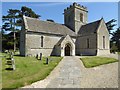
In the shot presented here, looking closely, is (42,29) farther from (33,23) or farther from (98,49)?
(98,49)

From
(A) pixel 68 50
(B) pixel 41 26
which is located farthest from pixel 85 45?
(B) pixel 41 26

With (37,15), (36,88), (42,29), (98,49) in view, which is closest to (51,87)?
(36,88)

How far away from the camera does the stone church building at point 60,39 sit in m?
24.7

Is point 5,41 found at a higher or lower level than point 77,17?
lower

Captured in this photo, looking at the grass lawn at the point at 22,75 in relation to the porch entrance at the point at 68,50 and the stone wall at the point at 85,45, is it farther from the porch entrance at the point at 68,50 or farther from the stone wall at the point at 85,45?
the stone wall at the point at 85,45

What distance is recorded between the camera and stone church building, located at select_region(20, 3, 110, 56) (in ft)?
81.0

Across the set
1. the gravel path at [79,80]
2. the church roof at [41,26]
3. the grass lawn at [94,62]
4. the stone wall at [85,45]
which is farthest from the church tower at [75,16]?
the gravel path at [79,80]

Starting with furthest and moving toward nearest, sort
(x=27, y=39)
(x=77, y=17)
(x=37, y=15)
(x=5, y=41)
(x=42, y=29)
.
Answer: (x=37, y=15) < (x=5, y=41) < (x=77, y=17) < (x=42, y=29) < (x=27, y=39)

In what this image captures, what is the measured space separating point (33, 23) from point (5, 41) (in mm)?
22313

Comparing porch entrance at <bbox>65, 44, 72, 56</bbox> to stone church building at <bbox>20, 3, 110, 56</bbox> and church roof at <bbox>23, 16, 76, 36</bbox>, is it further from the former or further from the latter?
church roof at <bbox>23, 16, 76, 36</bbox>

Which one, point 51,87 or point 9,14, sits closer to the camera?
point 51,87

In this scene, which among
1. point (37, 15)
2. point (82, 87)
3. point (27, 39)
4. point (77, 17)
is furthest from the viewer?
point (37, 15)

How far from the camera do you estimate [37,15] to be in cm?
5469

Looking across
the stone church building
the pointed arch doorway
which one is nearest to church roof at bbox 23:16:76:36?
the stone church building
